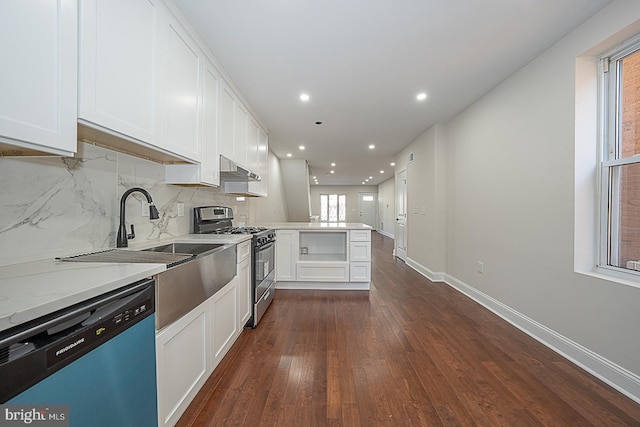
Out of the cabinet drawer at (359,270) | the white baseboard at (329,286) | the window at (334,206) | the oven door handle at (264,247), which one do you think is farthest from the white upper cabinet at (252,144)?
the window at (334,206)

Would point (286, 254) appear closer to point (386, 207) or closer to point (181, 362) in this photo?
point (181, 362)

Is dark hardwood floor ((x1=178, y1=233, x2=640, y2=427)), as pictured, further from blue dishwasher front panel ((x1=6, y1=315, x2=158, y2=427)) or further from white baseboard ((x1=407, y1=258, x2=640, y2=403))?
blue dishwasher front panel ((x1=6, y1=315, x2=158, y2=427))

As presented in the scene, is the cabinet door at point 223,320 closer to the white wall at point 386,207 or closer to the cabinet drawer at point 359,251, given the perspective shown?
the cabinet drawer at point 359,251

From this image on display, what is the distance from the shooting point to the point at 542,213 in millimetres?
2414

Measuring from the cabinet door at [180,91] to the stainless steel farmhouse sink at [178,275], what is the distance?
0.70 metres

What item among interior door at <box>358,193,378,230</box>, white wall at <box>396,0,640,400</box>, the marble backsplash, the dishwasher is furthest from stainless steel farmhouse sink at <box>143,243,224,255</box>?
interior door at <box>358,193,378,230</box>

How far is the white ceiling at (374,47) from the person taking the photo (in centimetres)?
186

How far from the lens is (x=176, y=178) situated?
2.20 meters

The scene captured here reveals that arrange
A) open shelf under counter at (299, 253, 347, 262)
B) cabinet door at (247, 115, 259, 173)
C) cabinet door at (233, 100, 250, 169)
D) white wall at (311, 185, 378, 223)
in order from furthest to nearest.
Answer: white wall at (311, 185, 378, 223) → open shelf under counter at (299, 253, 347, 262) → cabinet door at (247, 115, 259, 173) → cabinet door at (233, 100, 250, 169)

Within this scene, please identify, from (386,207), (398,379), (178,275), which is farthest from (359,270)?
(386,207)

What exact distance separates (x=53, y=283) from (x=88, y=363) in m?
0.29

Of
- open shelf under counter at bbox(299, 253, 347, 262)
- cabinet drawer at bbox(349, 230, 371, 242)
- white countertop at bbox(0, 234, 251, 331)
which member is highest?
white countertop at bbox(0, 234, 251, 331)

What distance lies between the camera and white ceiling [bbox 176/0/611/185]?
186 cm

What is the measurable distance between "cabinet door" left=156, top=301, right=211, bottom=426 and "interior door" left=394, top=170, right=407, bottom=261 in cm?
511
